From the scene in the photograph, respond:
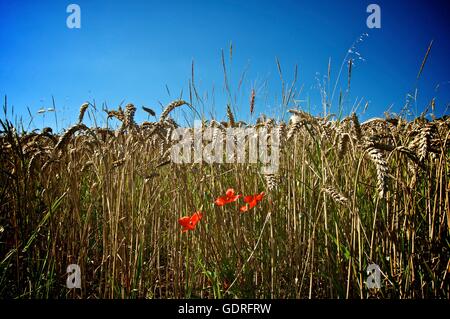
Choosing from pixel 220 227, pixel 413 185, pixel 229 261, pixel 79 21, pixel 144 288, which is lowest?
pixel 144 288

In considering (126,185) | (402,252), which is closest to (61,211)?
(126,185)

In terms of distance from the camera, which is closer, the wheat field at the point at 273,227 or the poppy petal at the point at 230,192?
the wheat field at the point at 273,227

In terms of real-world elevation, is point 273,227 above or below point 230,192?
below

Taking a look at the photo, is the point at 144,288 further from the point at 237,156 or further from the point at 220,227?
the point at 237,156

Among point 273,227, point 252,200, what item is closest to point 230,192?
point 252,200

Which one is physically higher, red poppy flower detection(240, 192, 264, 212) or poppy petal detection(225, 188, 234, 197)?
poppy petal detection(225, 188, 234, 197)

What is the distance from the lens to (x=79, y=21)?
1256 millimetres

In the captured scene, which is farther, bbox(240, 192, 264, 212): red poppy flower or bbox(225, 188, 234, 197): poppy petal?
bbox(225, 188, 234, 197): poppy petal

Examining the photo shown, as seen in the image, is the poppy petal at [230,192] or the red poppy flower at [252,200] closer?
the red poppy flower at [252,200]

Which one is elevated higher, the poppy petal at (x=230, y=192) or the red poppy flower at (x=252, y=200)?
the poppy petal at (x=230, y=192)

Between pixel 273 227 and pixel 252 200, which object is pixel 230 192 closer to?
pixel 252 200

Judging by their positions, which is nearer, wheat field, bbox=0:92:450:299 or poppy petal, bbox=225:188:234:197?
wheat field, bbox=0:92:450:299

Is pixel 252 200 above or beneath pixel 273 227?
above
